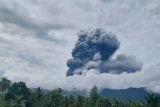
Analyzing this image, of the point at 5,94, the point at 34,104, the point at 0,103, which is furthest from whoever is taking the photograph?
the point at 5,94

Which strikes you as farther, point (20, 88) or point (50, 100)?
point (20, 88)

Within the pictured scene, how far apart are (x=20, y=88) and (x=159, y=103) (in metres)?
61.1

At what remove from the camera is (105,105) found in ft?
500

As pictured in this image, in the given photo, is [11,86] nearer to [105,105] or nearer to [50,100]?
[50,100]

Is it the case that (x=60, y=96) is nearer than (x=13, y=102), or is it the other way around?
(x=13, y=102)

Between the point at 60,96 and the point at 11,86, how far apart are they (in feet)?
89.7

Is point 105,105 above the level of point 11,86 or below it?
below

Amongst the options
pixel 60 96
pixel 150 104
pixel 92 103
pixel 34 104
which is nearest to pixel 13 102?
pixel 34 104

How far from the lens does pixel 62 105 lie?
144m

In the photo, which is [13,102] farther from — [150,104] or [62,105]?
[150,104]

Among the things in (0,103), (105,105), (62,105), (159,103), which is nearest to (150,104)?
(159,103)

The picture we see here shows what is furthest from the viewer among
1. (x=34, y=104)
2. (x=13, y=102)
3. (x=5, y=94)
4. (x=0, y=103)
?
(x=5, y=94)

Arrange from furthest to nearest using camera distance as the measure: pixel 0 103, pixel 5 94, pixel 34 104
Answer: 1. pixel 5 94
2. pixel 34 104
3. pixel 0 103

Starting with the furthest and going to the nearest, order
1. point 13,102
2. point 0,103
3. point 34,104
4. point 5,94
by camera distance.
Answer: point 5,94, point 34,104, point 13,102, point 0,103
